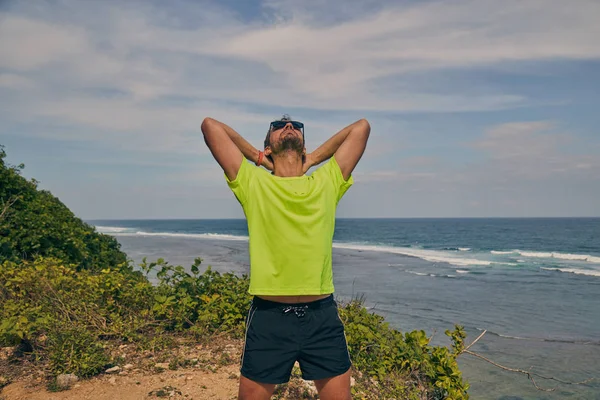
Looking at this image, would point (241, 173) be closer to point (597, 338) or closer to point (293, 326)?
point (293, 326)

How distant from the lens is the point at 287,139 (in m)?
3.04

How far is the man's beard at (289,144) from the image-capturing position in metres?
3.04

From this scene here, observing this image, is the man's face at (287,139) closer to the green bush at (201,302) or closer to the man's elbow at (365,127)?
the man's elbow at (365,127)

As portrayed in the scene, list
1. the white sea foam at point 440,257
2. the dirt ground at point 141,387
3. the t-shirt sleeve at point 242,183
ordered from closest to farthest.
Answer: the t-shirt sleeve at point 242,183, the dirt ground at point 141,387, the white sea foam at point 440,257

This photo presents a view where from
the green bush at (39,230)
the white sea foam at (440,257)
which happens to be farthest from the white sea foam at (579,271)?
the green bush at (39,230)

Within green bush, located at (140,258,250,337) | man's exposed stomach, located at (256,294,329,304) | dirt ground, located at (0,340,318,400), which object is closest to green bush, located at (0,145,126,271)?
green bush, located at (140,258,250,337)

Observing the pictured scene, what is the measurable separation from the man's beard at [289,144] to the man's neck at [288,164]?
1.0 inches

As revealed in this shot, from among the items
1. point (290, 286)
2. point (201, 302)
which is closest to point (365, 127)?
point (290, 286)

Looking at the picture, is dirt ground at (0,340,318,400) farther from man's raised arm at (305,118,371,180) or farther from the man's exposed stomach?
man's raised arm at (305,118,371,180)

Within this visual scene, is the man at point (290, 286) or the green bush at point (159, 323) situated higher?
the man at point (290, 286)

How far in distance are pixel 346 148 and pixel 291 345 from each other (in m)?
1.23

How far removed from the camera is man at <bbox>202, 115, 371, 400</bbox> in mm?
2760

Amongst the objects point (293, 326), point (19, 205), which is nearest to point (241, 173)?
point (293, 326)

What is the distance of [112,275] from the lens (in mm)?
6609
